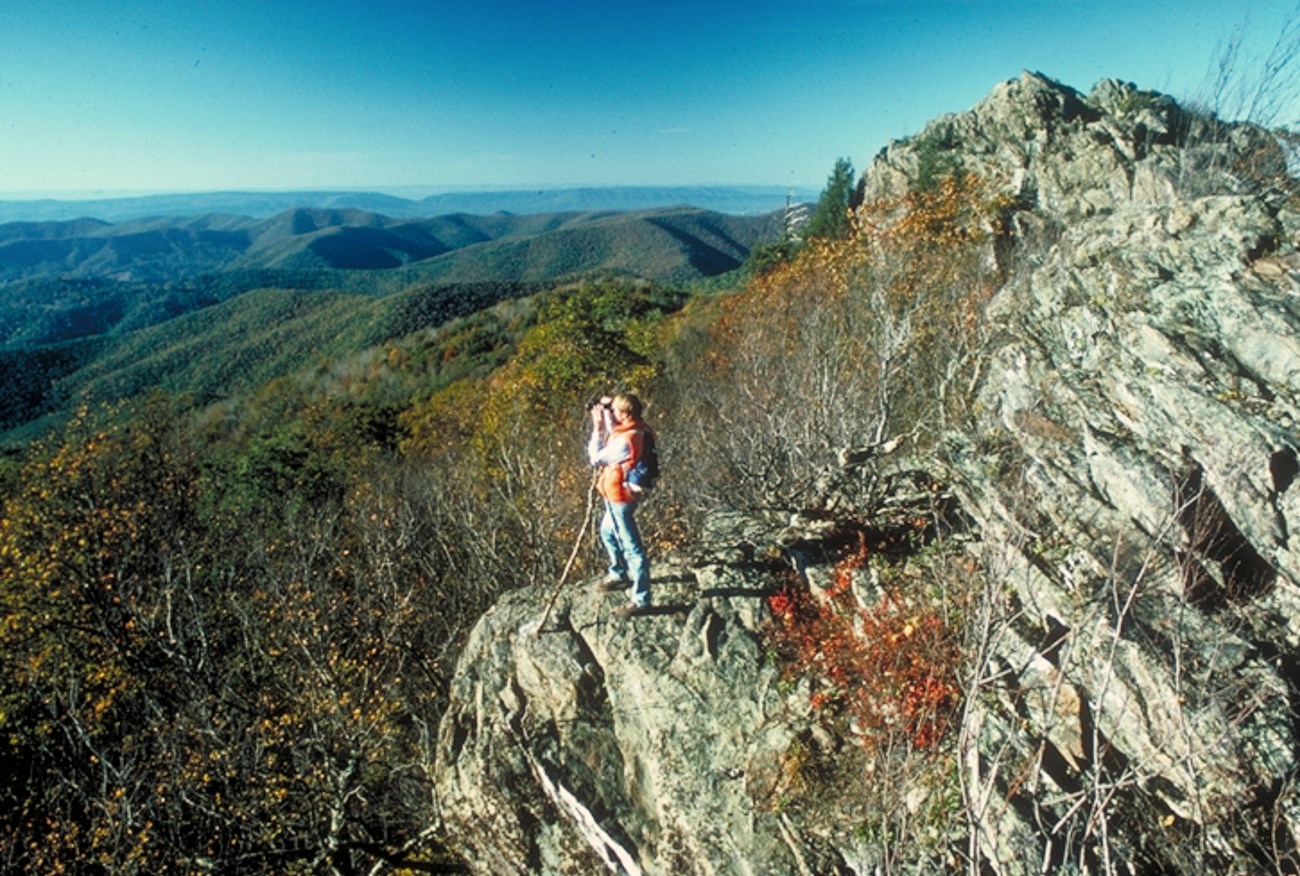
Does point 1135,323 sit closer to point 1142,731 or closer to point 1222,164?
point 1142,731

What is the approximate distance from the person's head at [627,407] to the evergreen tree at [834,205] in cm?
3646

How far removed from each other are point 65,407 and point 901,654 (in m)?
121

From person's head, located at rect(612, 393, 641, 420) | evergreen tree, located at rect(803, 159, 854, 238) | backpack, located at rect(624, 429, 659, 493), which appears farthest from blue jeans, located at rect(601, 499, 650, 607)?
evergreen tree, located at rect(803, 159, 854, 238)

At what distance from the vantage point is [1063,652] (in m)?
6.32

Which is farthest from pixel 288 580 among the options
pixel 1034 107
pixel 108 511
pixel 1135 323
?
pixel 1034 107

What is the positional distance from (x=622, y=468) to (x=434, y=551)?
14202 millimetres

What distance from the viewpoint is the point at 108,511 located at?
63.5ft

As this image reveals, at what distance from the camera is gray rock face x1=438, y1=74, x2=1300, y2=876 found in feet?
19.6

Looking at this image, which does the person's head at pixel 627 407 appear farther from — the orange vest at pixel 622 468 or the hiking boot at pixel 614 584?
the hiking boot at pixel 614 584

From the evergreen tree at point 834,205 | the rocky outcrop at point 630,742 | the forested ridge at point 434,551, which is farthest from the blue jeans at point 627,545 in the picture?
the evergreen tree at point 834,205

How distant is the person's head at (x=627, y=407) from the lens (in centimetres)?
713

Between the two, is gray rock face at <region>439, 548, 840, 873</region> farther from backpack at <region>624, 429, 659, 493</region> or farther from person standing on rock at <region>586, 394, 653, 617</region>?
backpack at <region>624, 429, 659, 493</region>

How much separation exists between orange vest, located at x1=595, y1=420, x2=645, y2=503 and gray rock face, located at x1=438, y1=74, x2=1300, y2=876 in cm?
211

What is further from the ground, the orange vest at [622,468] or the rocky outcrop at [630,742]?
the orange vest at [622,468]
